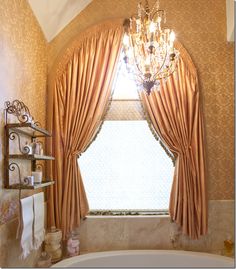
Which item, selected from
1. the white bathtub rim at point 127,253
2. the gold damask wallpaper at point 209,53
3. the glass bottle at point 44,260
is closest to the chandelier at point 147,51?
the gold damask wallpaper at point 209,53

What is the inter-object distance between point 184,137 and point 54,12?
1622mm

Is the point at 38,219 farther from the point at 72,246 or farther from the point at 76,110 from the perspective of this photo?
the point at 76,110

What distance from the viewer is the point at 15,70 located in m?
1.83

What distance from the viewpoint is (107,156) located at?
104 inches

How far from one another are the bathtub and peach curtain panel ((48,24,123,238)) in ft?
1.12

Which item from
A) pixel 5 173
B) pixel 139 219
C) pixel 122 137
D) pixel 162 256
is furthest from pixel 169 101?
pixel 5 173

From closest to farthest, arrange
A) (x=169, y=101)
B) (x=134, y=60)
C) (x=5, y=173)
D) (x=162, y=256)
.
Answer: (x=5, y=173) < (x=134, y=60) < (x=162, y=256) < (x=169, y=101)

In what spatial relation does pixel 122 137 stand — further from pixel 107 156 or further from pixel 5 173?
pixel 5 173

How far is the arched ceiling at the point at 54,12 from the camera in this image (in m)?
2.25

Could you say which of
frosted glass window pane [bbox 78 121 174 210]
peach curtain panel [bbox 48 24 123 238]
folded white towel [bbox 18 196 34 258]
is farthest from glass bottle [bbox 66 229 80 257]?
folded white towel [bbox 18 196 34 258]

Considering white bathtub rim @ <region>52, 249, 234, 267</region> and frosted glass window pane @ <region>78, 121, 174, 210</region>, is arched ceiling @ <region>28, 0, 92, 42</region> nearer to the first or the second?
frosted glass window pane @ <region>78, 121, 174, 210</region>

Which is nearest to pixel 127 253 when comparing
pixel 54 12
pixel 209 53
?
pixel 209 53

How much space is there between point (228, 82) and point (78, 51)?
1.48m

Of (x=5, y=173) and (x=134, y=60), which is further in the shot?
(x=134, y=60)
